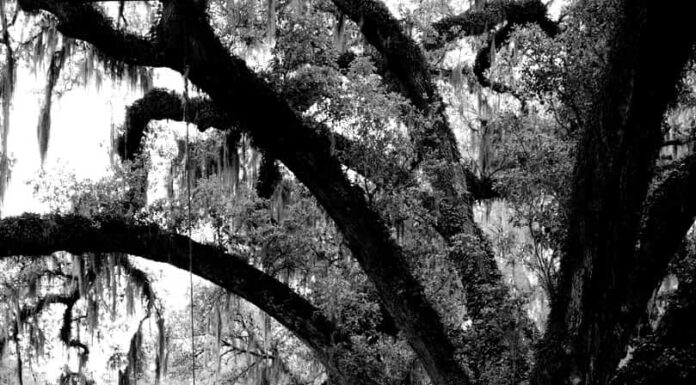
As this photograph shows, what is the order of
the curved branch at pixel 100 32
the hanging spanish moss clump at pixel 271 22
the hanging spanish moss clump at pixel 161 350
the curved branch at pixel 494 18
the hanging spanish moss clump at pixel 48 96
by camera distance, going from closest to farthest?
the curved branch at pixel 100 32, the hanging spanish moss clump at pixel 271 22, the hanging spanish moss clump at pixel 48 96, the hanging spanish moss clump at pixel 161 350, the curved branch at pixel 494 18

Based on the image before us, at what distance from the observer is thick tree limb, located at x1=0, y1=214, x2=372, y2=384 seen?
8.30 m

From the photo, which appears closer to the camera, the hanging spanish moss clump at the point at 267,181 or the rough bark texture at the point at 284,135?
the rough bark texture at the point at 284,135

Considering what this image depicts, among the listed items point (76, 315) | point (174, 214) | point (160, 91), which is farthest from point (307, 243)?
point (76, 315)

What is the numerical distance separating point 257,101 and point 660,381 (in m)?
4.15

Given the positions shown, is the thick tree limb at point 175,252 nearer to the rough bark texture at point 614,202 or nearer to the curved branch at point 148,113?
the curved branch at point 148,113

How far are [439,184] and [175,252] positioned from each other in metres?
2.95

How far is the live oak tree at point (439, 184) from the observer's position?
620 centimetres

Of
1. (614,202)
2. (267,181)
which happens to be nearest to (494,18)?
(267,181)

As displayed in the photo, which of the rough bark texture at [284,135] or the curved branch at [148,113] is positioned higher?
the curved branch at [148,113]

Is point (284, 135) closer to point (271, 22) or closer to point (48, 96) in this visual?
point (271, 22)

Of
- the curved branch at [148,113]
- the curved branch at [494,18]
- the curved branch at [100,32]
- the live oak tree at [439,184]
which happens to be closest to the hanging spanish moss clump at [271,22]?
the live oak tree at [439,184]

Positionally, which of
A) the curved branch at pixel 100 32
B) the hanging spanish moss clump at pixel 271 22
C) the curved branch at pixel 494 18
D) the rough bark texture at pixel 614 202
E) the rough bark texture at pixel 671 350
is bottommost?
the rough bark texture at pixel 671 350

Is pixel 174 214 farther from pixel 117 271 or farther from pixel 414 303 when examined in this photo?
pixel 414 303

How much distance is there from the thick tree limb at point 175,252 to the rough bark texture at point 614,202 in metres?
2.61
